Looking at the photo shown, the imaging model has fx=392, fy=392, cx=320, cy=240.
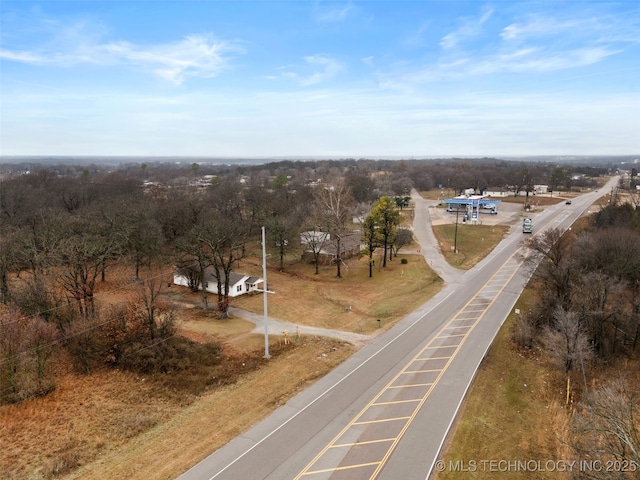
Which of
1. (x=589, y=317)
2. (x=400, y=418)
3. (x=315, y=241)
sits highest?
(x=315, y=241)

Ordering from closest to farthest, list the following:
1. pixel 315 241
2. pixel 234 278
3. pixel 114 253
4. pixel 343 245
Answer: pixel 234 278 → pixel 114 253 → pixel 315 241 → pixel 343 245

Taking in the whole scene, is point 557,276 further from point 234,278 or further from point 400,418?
point 234,278

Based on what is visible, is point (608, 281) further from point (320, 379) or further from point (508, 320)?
point (320, 379)

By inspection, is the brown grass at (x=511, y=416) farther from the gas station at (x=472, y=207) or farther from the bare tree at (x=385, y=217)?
the gas station at (x=472, y=207)

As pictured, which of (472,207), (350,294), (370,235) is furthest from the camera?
(472,207)

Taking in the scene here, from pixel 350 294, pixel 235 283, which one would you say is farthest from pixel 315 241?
pixel 235 283

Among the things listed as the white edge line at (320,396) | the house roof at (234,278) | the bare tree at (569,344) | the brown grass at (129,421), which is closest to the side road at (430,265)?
the white edge line at (320,396)

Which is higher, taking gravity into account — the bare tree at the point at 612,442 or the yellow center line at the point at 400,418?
the bare tree at the point at 612,442

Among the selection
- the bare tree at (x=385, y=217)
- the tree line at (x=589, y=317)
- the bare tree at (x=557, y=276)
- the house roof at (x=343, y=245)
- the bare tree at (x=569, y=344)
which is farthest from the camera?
the house roof at (x=343, y=245)

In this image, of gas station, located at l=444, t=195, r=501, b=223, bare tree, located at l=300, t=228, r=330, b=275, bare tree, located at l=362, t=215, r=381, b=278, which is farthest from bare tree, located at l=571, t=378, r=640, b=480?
gas station, located at l=444, t=195, r=501, b=223
